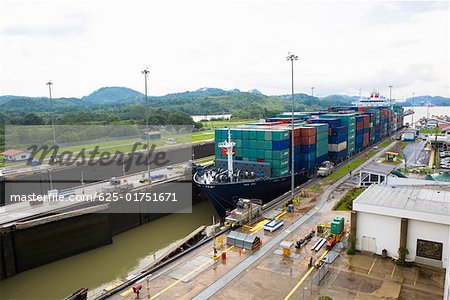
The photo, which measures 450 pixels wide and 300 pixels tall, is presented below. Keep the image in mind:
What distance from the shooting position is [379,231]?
19.1m

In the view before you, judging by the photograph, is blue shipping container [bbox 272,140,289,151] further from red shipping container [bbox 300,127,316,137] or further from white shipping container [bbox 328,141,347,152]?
white shipping container [bbox 328,141,347,152]

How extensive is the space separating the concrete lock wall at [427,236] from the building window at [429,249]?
0.50ft

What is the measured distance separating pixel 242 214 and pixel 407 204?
424 inches

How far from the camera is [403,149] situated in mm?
61594

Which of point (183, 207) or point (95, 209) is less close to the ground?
point (95, 209)

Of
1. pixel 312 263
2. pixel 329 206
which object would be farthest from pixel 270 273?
pixel 329 206

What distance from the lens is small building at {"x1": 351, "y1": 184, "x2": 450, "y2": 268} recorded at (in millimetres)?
17547

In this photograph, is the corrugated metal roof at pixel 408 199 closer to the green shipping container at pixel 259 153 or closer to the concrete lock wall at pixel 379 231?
the concrete lock wall at pixel 379 231

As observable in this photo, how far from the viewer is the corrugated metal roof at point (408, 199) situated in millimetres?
18219

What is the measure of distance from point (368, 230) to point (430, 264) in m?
3.41

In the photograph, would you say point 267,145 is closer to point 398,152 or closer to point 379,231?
point 379,231

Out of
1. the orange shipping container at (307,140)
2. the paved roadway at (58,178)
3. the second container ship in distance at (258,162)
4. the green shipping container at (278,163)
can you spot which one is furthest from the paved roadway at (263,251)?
the paved roadway at (58,178)

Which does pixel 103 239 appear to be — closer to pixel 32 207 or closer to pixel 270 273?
pixel 32 207

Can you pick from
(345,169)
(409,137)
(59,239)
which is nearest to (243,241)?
(59,239)
